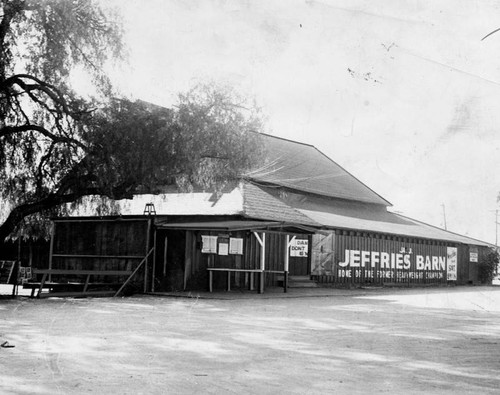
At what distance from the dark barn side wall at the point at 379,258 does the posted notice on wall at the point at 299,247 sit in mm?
473

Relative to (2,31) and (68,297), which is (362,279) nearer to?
(68,297)

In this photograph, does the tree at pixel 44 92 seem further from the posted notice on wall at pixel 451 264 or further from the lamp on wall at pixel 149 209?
the posted notice on wall at pixel 451 264

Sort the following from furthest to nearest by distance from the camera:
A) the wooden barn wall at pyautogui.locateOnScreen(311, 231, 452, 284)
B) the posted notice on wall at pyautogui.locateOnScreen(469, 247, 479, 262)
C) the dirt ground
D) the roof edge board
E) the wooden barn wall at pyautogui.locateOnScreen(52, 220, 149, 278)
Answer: the posted notice on wall at pyautogui.locateOnScreen(469, 247, 479, 262)
the roof edge board
the wooden barn wall at pyautogui.locateOnScreen(311, 231, 452, 284)
the wooden barn wall at pyautogui.locateOnScreen(52, 220, 149, 278)
the dirt ground

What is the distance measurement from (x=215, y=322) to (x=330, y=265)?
15.8 meters

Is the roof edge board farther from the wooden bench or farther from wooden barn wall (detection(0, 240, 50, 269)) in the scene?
wooden barn wall (detection(0, 240, 50, 269))

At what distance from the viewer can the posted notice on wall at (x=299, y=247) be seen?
25656mm

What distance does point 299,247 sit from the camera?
25.9 metres

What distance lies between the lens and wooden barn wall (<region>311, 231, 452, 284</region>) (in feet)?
87.7

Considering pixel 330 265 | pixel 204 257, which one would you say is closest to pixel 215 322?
pixel 204 257

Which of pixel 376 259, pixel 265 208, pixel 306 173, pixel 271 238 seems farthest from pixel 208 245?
pixel 306 173

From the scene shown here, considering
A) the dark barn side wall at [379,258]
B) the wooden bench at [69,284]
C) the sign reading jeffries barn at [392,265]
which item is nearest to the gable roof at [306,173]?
the dark barn side wall at [379,258]

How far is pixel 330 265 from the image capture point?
26.8 m

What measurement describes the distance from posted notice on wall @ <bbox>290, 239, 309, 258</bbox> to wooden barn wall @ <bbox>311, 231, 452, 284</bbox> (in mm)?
479

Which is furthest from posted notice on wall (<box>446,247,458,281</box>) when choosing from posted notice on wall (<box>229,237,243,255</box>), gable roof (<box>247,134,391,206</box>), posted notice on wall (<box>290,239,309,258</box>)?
posted notice on wall (<box>229,237,243,255</box>)
